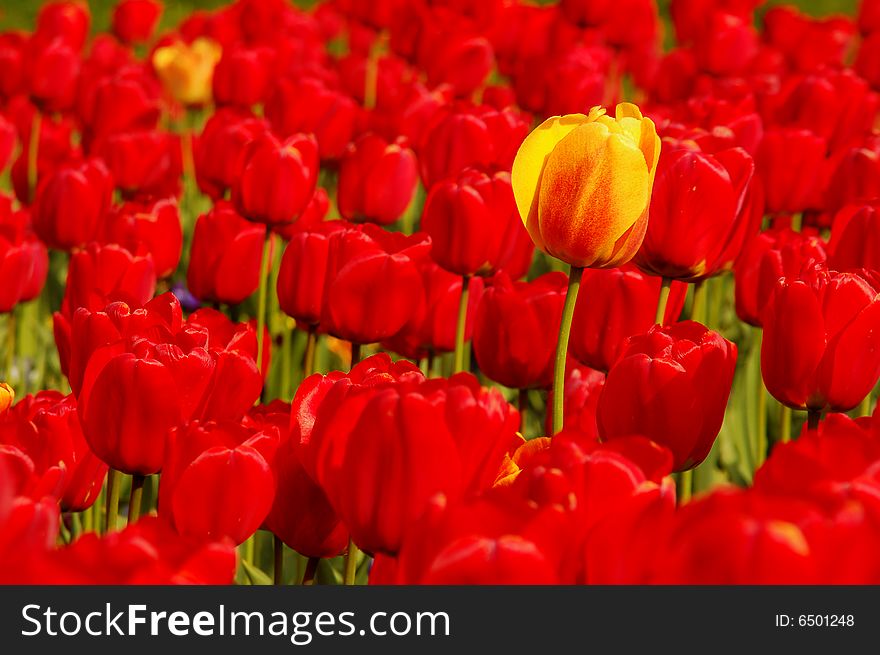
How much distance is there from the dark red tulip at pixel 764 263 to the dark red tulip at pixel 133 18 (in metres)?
3.68

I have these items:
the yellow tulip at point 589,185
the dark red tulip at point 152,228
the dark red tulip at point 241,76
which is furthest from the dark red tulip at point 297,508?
the dark red tulip at point 241,76

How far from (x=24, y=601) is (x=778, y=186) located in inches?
74.6

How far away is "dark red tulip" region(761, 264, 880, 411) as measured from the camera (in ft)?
4.63

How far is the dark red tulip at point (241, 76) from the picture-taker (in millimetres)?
3600

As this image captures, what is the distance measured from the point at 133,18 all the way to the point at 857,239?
391 cm

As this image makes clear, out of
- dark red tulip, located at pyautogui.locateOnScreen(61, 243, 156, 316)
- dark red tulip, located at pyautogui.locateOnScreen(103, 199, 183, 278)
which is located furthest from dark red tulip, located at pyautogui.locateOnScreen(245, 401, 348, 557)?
dark red tulip, located at pyautogui.locateOnScreen(103, 199, 183, 278)

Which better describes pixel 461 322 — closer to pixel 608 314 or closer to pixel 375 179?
pixel 608 314

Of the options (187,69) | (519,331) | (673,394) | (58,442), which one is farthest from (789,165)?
(187,69)

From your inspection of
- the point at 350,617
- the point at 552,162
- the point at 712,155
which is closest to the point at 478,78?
the point at 712,155

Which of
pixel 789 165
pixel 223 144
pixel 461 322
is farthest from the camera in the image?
pixel 223 144

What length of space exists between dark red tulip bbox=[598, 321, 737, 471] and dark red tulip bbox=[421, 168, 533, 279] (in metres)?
0.59

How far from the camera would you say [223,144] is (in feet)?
8.57

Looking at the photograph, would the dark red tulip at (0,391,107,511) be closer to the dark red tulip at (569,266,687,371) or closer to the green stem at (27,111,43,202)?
the dark red tulip at (569,266,687,371)

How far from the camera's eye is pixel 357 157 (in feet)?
7.93
